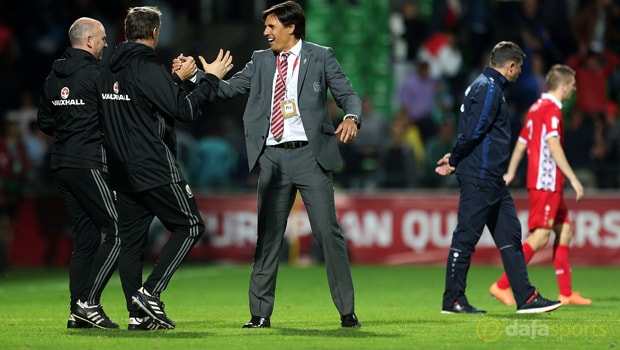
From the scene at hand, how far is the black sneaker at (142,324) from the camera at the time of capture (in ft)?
32.4

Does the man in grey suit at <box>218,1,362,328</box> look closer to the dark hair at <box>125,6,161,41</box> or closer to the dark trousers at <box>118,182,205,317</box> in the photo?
the dark trousers at <box>118,182,205,317</box>

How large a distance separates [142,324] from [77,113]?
69.8 inches

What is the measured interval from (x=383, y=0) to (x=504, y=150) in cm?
1316

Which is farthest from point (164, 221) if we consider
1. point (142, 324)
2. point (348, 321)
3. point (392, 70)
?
point (392, 70)

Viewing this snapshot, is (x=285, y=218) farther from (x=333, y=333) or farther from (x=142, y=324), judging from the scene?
(x=142, y=324)

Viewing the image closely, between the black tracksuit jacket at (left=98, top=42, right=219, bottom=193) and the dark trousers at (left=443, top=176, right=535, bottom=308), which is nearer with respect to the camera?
the black tracksuit jacket at (left=98, top=42, right=219, bottom=193)

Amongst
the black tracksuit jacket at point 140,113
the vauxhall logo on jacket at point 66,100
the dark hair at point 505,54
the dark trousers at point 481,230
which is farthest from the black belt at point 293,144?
the dark hair at point 505,54

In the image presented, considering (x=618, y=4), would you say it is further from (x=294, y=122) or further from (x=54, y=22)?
(x=294, y=122)

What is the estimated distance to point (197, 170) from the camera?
71.0ft

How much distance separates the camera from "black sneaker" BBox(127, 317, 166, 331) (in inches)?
389

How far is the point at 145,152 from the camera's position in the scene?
9.80m

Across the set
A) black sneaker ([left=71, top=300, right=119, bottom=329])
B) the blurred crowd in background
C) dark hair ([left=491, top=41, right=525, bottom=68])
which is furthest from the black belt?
the blurred crowd in background

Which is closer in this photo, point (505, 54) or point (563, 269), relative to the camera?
point (505, 54)

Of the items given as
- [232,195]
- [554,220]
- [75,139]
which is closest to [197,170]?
[232,195]
